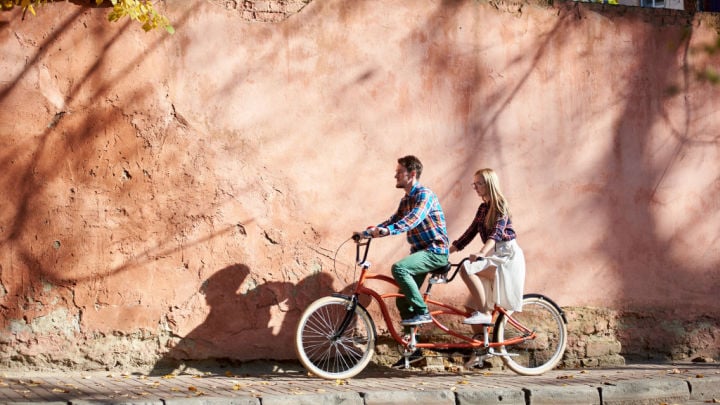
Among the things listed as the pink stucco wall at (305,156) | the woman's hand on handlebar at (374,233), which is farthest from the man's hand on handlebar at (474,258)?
the woman's hand on handlebar at (374,233)

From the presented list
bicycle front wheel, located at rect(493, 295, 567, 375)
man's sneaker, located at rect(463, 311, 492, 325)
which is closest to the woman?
man's sneaker, located at rect(463, 311, 492, 325)

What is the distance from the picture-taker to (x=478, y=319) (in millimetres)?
7406

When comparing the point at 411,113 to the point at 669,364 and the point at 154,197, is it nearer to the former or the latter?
the point at 154,197

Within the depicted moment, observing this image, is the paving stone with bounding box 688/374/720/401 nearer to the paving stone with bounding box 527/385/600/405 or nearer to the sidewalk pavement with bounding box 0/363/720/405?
the sidewalk pavement with bounding box 0/363/720/405

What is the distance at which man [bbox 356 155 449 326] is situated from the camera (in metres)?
7.10

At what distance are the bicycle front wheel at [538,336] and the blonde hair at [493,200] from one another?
77 cm

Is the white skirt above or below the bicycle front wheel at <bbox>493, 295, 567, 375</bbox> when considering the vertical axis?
above

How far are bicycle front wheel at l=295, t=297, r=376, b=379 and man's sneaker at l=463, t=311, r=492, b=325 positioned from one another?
2.68ft

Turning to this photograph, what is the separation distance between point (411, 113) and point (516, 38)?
4.30 ft

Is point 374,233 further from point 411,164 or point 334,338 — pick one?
point 334,338

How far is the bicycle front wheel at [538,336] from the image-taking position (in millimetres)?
7719

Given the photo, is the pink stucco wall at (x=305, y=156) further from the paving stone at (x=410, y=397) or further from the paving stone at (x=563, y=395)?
the paving stone at (x=563, y=395)

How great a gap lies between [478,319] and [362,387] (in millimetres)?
1301

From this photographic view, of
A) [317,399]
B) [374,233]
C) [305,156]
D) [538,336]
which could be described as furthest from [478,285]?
[317,399]
